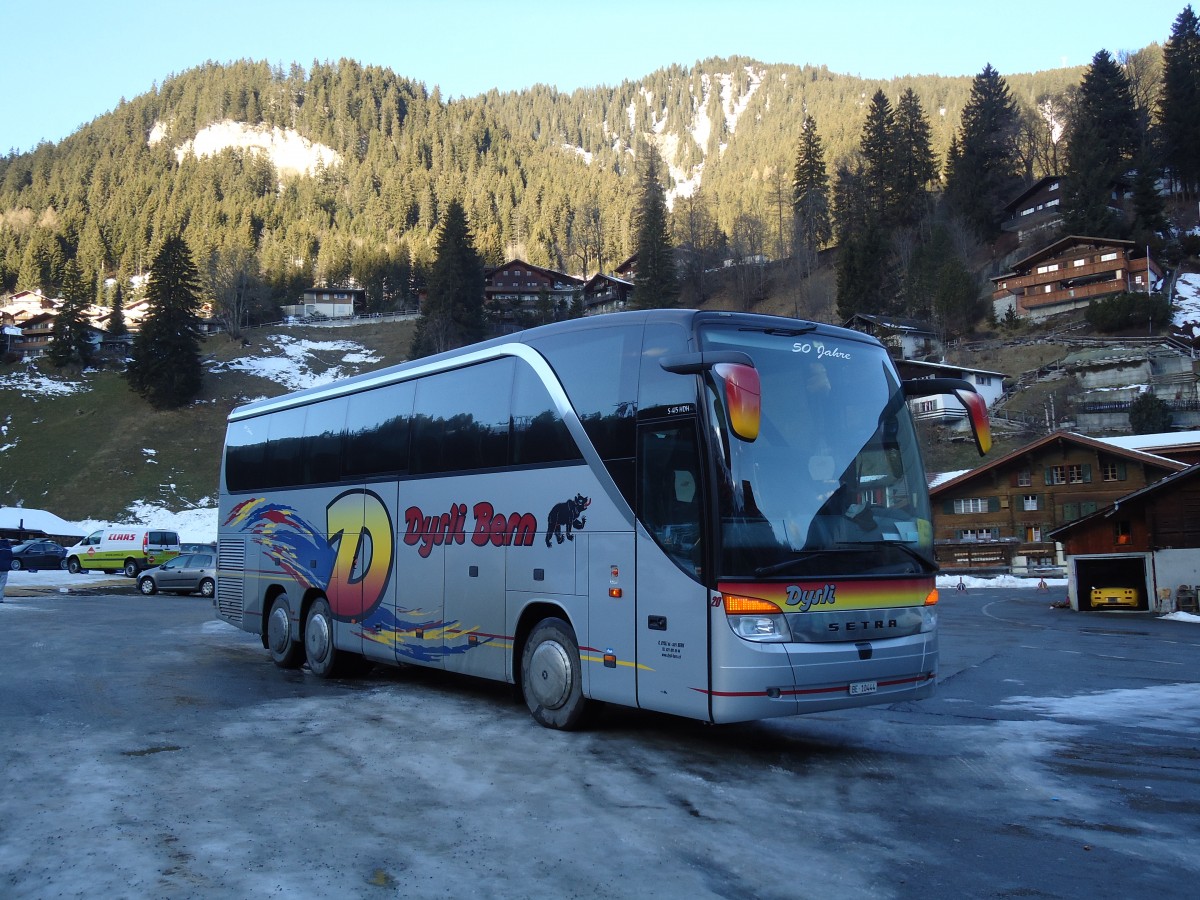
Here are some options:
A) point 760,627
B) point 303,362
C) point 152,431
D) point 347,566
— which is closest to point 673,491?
point 760,627

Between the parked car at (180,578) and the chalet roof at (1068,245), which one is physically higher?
the chalet roof at (1068,245)

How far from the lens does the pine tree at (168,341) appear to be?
83938 mm

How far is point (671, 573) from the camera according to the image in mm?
8203

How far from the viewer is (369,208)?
180500 mm

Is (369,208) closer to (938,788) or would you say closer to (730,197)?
(730,197)

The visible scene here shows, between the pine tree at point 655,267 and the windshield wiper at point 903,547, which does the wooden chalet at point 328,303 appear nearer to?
the pine tree at point 655,267

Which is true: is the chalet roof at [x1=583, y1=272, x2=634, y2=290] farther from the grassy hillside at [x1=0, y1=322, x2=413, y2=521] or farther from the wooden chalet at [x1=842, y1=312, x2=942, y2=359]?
the wooden chalet at [x1=842, y1=312, x2=942, y2=359]

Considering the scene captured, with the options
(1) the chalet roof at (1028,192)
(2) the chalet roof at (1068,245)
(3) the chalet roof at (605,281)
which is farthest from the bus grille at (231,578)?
(3) the chalet roof at (605,281)

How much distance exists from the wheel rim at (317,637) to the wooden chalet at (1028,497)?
155ft

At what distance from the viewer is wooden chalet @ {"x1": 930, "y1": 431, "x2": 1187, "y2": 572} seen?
5250cm

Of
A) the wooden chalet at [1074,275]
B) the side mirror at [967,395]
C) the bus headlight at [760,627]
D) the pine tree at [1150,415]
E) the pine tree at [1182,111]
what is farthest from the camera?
the pine tree at [1182,111]

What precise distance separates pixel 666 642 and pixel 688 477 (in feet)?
4.73

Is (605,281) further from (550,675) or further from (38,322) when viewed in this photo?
(550,675)

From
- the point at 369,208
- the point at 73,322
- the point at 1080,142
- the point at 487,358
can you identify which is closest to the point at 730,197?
the point at 369,208
